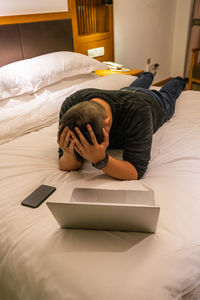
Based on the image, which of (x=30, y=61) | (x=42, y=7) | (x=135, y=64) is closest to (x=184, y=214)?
(x=30, y=61)

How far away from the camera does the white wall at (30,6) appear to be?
1756 mm

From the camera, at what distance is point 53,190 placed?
87 cm

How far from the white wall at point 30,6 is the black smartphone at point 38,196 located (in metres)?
1.54

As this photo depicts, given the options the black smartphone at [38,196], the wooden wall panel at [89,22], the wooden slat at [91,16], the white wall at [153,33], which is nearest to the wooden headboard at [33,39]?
the wooden wall panel at [89,22]

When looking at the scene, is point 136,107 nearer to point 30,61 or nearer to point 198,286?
point 198,286

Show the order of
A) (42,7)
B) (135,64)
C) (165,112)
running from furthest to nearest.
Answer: (135,64)
(42,7)
(165,112)

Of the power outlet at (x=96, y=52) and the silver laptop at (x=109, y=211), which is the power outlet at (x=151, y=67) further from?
the silver laptop at (x=109, y=211)

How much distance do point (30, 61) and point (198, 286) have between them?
1.74 m

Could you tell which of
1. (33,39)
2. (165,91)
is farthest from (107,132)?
(33,39)

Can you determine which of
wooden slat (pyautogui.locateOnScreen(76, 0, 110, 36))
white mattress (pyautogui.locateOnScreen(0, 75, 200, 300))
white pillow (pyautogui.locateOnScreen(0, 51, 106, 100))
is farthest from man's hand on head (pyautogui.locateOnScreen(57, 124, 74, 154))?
wooden slat (pyautogui.locateOnScreen(76, 0, 110, 36))

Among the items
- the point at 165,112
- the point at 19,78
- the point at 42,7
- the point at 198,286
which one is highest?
the point at 42,7

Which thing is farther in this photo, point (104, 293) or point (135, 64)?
point (135, 64)

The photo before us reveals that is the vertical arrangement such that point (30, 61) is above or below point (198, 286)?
above

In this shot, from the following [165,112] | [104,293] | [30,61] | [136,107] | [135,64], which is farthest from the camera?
[135,64]
